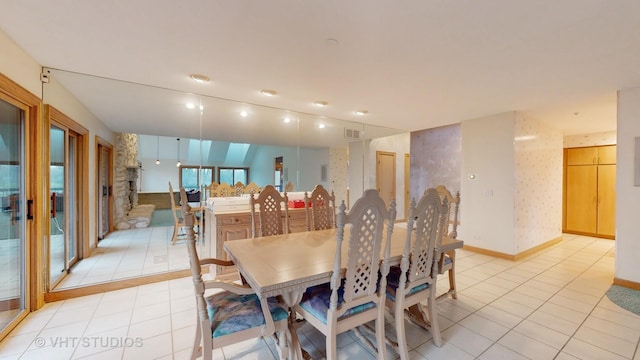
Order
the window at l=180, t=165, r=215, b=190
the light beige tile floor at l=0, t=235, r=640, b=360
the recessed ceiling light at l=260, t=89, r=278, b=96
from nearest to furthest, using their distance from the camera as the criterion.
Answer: the light beige tile floor at l=0, t=235, r=640, b=360 → the recessed ceiling light at l=260, t=89, r=278, b=96 → the window at l=180, t=165, r=215, b=190

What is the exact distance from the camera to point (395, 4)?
1637mm

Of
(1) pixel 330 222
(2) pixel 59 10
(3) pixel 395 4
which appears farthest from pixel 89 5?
(1) pixel 330 222

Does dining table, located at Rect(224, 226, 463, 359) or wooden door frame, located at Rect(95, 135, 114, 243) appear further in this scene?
wooden door frame, located at Rect(95, 135, 114, 243)

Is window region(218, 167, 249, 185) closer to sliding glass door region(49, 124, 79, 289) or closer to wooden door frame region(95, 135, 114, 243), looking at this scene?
sliding glass door region(49, 124, 79, 289)

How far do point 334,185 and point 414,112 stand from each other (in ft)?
6.80

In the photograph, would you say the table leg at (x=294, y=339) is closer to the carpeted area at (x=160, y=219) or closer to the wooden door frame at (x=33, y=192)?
the wooden door frame at (x=33, y=192)

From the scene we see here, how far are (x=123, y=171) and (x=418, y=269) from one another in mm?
6696

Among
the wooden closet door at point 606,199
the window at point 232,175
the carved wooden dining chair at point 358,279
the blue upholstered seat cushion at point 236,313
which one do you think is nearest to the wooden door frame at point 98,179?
the window at point 232,175

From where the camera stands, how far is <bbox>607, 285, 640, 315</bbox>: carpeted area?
103 inches

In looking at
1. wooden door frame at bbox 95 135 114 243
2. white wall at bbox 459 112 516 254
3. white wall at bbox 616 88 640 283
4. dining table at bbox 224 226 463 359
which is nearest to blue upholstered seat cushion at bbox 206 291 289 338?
dining table at bbox 224 226 463 359

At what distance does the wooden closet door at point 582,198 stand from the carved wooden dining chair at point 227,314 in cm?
735

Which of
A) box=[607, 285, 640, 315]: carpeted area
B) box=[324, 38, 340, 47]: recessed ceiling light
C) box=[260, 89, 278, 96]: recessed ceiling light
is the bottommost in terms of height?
box=[607, 285, 640, 315]: carpeted area

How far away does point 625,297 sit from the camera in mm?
2844

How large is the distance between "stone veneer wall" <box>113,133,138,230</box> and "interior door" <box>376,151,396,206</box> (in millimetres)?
5610
